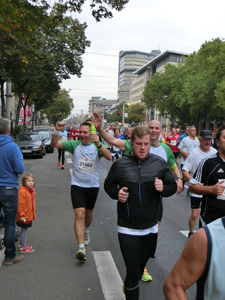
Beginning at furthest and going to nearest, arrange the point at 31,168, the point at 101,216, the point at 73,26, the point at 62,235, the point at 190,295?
the point at 73,26 < the point at 31,168 < the point at 101,216 < the point at 62,235 < the point at 190,295

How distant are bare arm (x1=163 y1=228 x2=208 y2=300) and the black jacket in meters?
1.56

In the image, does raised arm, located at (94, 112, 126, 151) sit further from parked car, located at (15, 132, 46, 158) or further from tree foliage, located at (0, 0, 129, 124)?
parked car, located at (15, 132, 46, 158)

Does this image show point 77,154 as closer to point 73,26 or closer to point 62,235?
point 62,235

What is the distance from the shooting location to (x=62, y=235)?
5.98 metres

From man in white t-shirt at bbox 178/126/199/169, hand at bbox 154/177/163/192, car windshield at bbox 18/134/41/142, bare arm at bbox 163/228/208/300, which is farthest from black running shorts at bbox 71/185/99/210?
car windshield at bbox 18/134/41/142

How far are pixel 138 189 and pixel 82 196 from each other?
190cm

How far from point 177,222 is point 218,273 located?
5.70 metres

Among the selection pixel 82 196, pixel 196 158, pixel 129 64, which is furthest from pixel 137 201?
pixel 129 64

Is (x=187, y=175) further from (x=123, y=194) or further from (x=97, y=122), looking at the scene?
(x=123, y=194)

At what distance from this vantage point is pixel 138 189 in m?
3.19

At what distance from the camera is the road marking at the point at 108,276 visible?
379 centimetres

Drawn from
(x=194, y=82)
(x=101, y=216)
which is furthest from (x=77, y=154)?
(x=194, y=82)

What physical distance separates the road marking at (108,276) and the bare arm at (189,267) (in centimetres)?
227

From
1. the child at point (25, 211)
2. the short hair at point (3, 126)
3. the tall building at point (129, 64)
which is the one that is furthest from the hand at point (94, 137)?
the tall building at point (129, 64)
